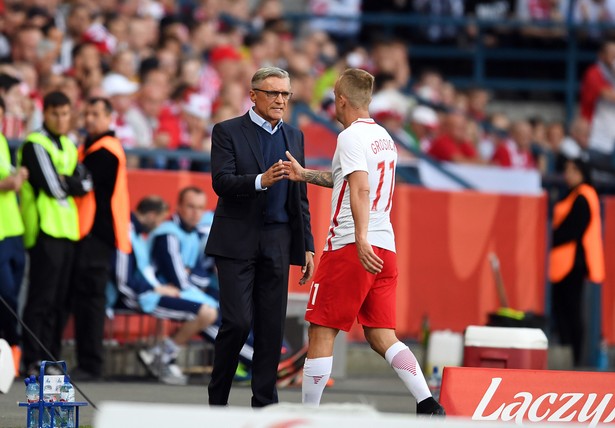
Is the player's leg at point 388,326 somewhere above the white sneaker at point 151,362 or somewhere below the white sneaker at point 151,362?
above

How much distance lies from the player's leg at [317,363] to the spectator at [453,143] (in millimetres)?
9684

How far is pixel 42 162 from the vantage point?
12.3 meters

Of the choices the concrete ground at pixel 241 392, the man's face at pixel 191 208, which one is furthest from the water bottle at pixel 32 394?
the man's face at pixel 191 208

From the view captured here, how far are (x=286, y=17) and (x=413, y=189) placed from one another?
7571mm

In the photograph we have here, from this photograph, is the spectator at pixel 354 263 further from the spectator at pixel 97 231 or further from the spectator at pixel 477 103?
the spectator at pixel 477 103

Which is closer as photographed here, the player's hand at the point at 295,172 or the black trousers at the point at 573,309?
the player's hand at the point at 295,172

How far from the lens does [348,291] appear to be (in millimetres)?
9289

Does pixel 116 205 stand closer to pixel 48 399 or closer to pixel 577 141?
pixel 48 399

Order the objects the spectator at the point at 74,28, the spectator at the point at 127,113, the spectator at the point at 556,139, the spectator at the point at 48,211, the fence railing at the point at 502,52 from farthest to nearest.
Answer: the fence railing at the point at 502,52, the spectator at the point at 556,139, the spectator at the point at 74,28, the spectator at the point at 127,113, the spectator at the point at 48,211

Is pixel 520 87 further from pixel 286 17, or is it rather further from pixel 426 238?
pixel 426 238

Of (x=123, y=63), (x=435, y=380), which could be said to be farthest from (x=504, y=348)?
(x=123, y=63)

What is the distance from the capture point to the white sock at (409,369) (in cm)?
934

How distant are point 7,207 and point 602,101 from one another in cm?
1160

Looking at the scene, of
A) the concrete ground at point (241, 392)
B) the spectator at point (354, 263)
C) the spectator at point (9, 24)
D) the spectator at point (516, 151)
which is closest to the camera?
the spectator at point (354, 263)
